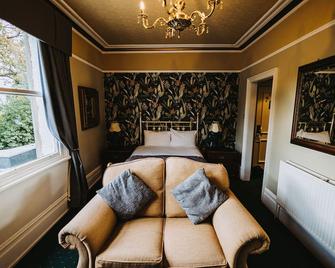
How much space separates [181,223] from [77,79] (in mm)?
2637

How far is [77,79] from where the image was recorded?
2.97 meters

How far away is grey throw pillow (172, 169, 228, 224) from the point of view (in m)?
1.67

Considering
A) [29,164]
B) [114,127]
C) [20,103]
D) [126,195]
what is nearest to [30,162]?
[29,164]

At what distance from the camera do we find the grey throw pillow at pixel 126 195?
1693 millimetres

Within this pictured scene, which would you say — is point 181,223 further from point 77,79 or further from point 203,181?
point 77,79

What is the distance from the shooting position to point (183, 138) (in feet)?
12.5

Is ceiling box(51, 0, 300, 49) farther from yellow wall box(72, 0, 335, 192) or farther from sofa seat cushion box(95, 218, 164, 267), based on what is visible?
sofa seat cushion box(95, 218, 164, 267)

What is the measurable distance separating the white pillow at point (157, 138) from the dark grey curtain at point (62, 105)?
4.91 feet

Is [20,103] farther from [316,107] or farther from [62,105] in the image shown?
[316,107]

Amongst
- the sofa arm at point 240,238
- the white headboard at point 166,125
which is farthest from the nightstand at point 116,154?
the sofa arm at point 240,238

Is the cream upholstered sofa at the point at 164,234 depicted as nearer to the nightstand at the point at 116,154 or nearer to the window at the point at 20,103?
the window at the point at 20,103

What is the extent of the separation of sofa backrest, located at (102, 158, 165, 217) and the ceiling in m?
1.96

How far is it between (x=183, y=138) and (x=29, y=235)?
2.74 metres

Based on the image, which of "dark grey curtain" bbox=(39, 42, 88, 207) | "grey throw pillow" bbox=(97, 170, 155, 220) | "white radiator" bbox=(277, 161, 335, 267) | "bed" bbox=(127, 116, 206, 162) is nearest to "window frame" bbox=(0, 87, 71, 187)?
"dark grey curtain" bbox=(39, 42, 88, 207)
